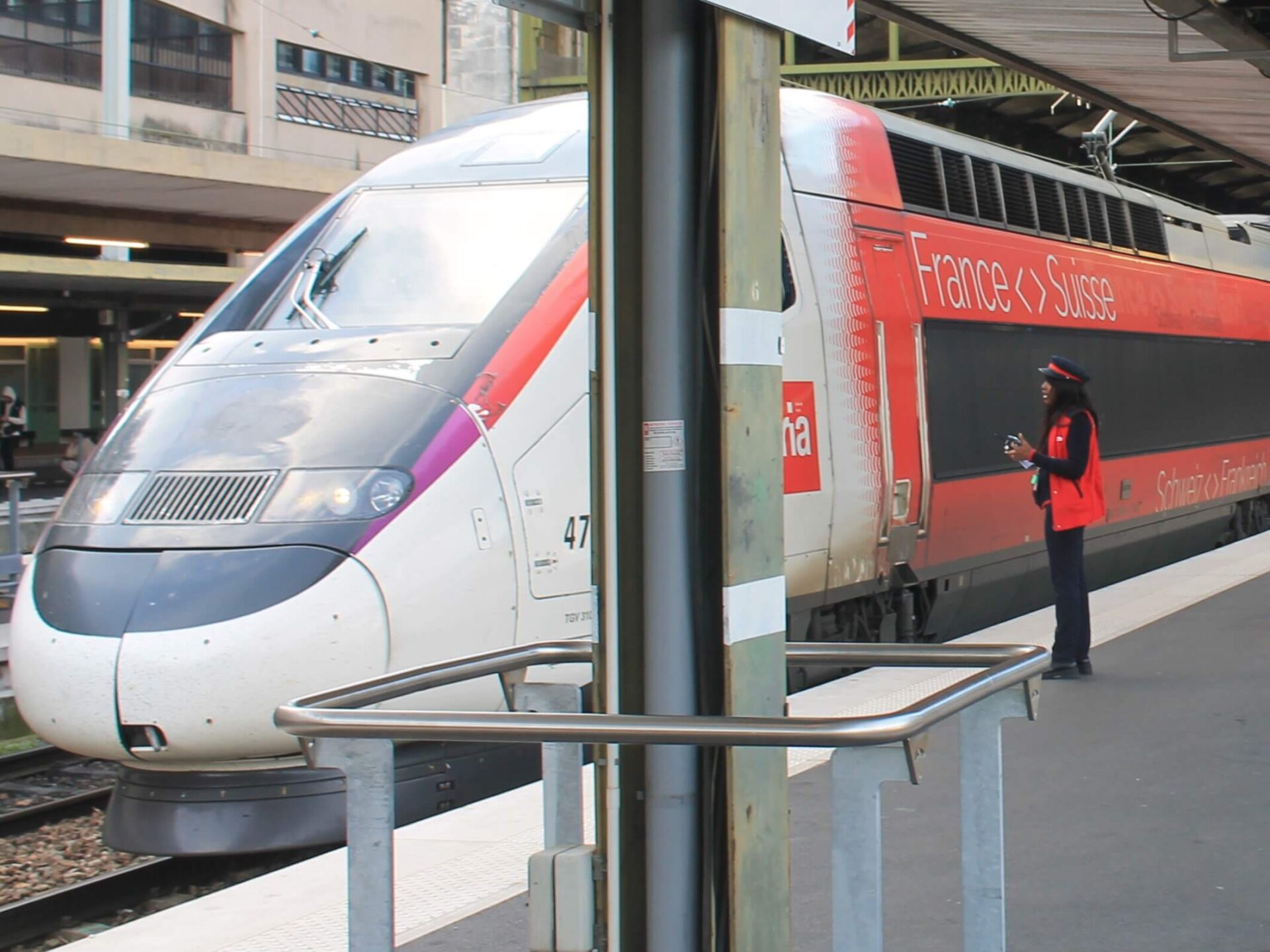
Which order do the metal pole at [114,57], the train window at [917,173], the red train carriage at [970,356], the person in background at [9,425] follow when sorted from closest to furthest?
the red train carriage at [970,356]
the train window at [917,173]
the person in background at [9,425]
the metal pole at [114,57]

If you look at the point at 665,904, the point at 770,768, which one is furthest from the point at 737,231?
the point at 665,904

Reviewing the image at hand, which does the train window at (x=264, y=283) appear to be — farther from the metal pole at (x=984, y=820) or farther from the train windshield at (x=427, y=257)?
the metal pole at (x=984, y=820)

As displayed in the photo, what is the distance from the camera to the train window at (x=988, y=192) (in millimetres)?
10336

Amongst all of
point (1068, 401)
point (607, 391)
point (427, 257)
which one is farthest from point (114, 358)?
point (607, 391)

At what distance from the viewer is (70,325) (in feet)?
90.8

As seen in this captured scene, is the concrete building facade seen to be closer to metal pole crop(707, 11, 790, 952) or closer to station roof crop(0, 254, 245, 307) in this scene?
station roof crop(0, 254, 245, 307)

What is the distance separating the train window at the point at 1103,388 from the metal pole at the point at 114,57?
21.2 metres

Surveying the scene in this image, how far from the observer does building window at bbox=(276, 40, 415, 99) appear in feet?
113

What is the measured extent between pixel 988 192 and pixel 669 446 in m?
7.98

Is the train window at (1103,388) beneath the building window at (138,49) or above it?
beneath

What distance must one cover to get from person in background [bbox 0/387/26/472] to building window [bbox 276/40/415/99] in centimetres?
1097

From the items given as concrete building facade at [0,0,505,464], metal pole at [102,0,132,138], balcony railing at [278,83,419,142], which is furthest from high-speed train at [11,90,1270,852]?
balcony railing at [278,83,419,142]

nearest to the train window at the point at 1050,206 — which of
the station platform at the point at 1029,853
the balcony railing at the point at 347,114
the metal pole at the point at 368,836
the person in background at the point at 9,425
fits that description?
the station platform at the point at 1029,853

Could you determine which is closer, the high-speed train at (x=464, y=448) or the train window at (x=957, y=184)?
the high-speed train at (x=464, y=448)
